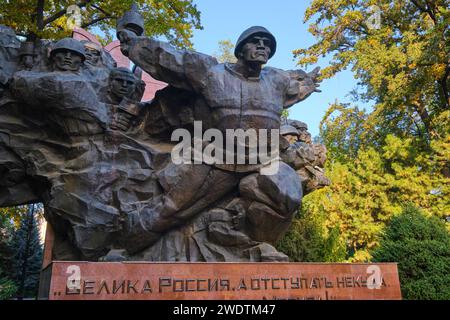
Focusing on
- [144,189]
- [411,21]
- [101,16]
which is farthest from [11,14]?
[411,21]

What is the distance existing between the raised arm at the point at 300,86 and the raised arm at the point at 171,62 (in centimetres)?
139

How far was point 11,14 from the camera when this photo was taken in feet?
38.9

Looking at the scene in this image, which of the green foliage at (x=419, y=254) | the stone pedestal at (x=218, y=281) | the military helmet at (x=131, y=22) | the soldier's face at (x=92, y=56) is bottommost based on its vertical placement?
the stone pedestal at (x=218, y=281)

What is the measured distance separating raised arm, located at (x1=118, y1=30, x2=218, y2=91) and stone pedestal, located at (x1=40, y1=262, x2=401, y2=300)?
2.64 m

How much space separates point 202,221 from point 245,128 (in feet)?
4.85

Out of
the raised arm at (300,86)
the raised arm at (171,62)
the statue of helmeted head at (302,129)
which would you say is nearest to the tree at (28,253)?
the statue of helmeted head at (302,129)

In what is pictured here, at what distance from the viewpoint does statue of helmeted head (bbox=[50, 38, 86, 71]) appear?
6.59m

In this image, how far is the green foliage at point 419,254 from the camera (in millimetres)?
8500

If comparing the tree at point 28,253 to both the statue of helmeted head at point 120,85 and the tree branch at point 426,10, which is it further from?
the tree branch at point 426,10

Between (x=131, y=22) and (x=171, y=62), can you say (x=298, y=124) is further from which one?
(x=131, y=22)

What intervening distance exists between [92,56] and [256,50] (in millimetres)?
3207

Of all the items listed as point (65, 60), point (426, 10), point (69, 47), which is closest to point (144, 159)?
point (65, 60)

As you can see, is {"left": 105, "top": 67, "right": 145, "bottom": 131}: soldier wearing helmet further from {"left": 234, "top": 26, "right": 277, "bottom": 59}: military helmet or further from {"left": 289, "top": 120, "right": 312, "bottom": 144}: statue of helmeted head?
{"left": 289, "top": 120, "right": 312, "bottom": 144}: statue of helmeted head

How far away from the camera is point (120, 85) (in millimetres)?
7094
